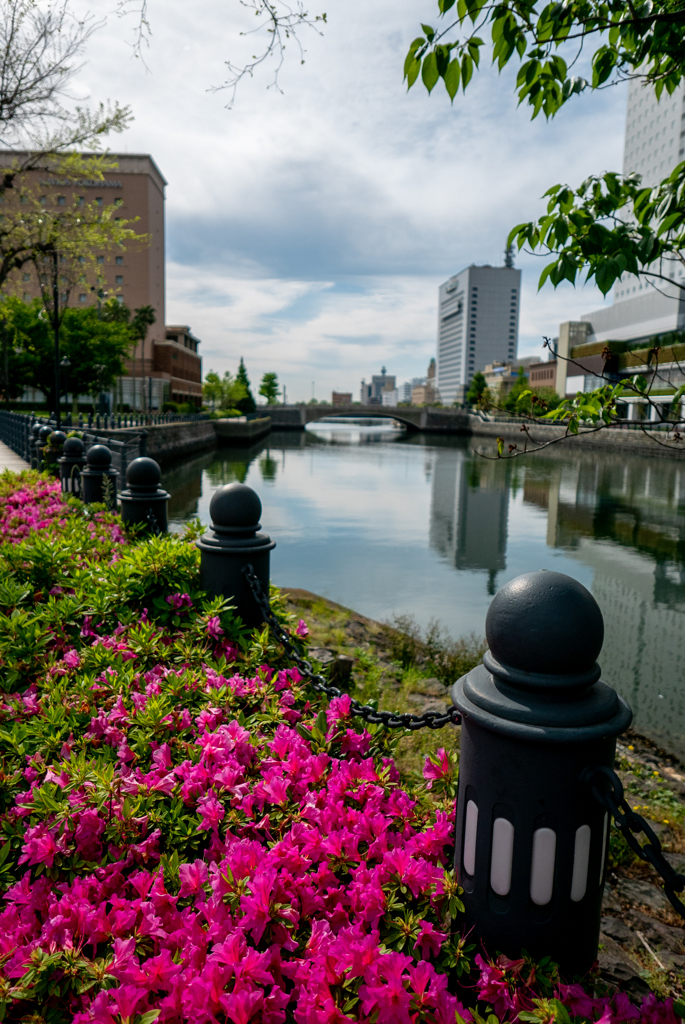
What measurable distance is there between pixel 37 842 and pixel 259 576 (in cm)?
206

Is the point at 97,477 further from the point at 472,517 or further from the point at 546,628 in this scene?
the point at 472,517

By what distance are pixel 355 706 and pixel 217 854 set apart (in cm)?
93

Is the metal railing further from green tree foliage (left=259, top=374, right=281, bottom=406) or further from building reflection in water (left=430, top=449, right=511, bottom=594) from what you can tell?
green tree foliage (left=259, top=374, right=281, bottom=406)

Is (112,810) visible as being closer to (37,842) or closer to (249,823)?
(37,842)

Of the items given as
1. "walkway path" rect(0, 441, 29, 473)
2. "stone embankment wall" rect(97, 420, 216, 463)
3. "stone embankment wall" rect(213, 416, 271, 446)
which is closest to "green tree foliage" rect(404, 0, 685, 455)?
"walkway path" rect(0, 441, 29, 473)

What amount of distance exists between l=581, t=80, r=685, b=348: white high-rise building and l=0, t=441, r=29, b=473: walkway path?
61.2m

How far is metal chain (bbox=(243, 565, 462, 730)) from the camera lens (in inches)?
99.0

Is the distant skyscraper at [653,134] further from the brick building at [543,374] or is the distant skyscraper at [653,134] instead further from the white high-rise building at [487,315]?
the white high-rise building at [487,315]

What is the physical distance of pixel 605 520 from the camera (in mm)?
22625

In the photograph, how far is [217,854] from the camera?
2.36m


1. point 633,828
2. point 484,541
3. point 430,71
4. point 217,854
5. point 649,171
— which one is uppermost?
point 649,171

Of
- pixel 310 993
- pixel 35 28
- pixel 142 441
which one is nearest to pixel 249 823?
pixel 310 993

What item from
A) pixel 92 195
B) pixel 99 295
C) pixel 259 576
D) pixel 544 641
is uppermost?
pixel 92 195

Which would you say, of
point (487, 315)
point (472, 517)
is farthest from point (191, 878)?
point (487, 315)
